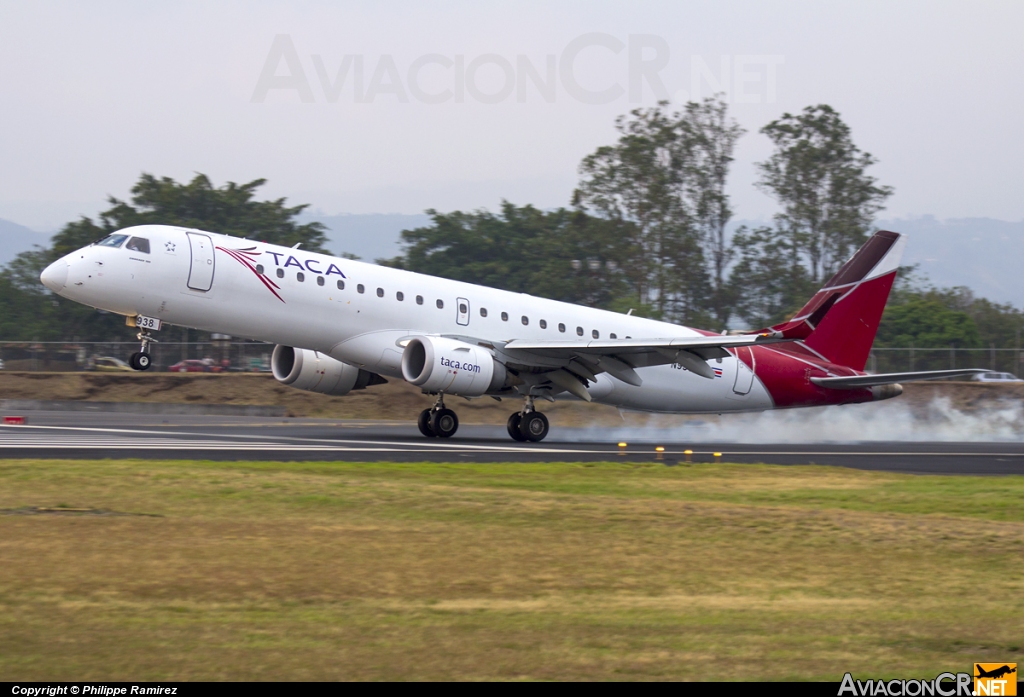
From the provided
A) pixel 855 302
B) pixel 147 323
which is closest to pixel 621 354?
pixel 855 302

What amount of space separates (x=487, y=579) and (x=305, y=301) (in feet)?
49.2

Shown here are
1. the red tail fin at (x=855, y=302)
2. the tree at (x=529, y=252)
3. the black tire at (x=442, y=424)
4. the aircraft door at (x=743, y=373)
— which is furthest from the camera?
the tree at (x=529, y=252)

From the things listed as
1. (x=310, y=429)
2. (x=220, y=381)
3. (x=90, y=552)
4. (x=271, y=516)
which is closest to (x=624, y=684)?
(x=90, y=552)

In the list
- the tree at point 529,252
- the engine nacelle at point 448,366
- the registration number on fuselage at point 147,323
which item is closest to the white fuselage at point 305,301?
the registration number on fuselage at point 147,323

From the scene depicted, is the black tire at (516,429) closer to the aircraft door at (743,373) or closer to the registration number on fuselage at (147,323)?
the aircraft door at (743,373)

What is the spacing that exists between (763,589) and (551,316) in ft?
58.3

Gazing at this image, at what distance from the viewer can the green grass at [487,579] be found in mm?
6180

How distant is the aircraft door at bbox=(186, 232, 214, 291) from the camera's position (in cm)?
2167

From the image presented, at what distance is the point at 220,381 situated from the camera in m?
38.6

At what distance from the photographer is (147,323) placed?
71.3 ft

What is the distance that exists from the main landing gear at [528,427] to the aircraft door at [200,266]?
746 centimetres

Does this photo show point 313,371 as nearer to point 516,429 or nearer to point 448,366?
point 448,366

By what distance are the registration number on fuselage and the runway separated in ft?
7.37

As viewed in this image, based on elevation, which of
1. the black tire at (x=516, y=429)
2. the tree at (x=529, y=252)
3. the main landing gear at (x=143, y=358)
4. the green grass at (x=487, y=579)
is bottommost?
the green grass at (x=487, y=579)
